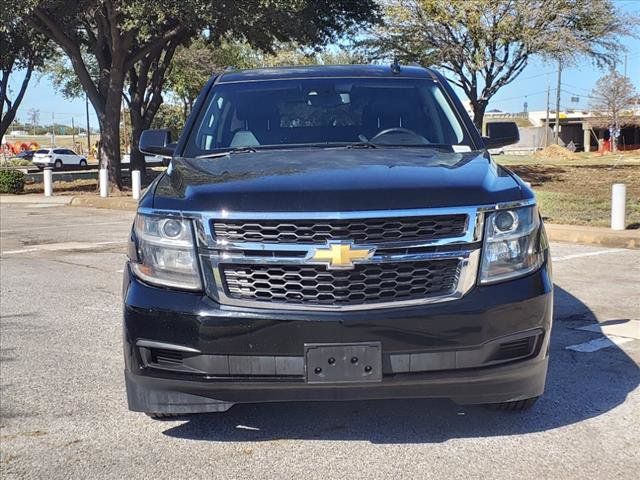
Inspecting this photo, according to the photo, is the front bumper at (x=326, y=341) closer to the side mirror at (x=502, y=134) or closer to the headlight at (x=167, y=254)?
the headlight at (x=167, y=254)

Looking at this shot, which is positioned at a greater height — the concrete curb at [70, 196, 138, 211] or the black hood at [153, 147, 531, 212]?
the black hood at [153, 147, 531, 212]

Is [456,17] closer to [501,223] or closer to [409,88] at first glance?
[409,88]

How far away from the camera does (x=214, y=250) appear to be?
10.8ft

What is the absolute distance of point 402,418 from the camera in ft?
13.1

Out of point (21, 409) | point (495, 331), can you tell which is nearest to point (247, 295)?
point (495, 331)

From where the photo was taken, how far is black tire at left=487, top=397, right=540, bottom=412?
3.88 metres

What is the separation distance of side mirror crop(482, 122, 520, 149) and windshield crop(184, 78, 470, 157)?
1.72ft

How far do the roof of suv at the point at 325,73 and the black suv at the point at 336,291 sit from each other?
1.72 m

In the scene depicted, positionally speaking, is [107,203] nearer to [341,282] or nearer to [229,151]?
[229,151]

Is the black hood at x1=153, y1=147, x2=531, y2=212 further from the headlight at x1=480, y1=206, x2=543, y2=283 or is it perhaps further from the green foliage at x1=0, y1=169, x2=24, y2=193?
the green foliage at x1=0, y1=169, x2=24, y2=193

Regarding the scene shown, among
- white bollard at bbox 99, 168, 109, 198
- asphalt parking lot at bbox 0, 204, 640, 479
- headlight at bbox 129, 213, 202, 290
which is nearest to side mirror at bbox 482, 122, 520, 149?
asphalt parking lot at bbox 0, 204, 640, 479

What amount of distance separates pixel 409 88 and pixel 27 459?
322cm

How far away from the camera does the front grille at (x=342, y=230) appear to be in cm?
321

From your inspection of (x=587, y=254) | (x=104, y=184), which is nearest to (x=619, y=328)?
(x=587, y=254)
